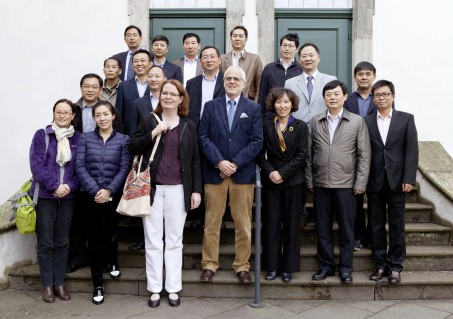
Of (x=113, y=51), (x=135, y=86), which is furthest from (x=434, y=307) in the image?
(x=113, y=51)

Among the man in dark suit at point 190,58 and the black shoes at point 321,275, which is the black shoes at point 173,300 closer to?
the black shoes at point 321,275

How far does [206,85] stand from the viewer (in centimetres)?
492

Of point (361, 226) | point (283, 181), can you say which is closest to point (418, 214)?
point (361, 226)

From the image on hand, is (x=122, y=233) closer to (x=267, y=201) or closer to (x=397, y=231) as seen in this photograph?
(x=267, y=201)

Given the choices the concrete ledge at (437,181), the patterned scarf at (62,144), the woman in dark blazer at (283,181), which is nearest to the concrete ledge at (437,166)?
the concrete ledge at (437,181)

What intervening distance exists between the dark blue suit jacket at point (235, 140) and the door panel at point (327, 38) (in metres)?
3.36

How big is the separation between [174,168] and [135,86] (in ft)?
4.24

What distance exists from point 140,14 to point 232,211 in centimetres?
402

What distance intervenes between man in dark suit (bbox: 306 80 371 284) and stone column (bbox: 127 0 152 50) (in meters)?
3.68

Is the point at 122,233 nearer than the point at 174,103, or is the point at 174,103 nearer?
the point at 174,103

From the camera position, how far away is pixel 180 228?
4.20m

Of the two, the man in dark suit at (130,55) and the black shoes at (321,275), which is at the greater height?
the man in dark suit at (130,55)

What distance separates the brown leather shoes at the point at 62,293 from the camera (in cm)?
440

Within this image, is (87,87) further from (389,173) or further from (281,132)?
(389,173)
